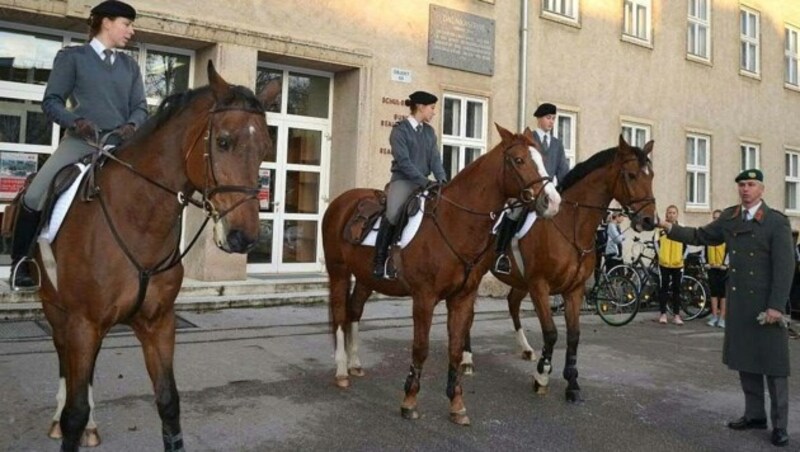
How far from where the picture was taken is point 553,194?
4.80m

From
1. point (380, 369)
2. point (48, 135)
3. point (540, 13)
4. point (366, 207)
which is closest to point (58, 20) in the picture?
point (48, 135)

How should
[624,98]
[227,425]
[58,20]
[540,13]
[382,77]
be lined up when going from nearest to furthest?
1. [227,425]
2. [58,20]
3. [382,77]
4. [540,13]
5. [624,98]

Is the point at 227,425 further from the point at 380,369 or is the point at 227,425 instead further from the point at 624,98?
the point at 624,98

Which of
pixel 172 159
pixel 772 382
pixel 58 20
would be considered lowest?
pixel 772 382

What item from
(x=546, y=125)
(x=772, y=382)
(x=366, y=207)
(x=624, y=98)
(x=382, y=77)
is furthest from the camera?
(x=624, y=98)

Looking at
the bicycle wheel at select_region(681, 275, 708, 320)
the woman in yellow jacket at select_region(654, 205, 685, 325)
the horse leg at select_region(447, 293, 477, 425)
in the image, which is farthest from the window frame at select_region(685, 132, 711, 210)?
the horse leg at select_region(447, 293, 477, 425)

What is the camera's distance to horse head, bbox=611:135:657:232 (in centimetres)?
607

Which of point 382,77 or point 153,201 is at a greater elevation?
point 382,77

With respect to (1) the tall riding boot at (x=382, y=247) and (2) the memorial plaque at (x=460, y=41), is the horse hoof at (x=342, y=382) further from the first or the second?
(2) the memorial plaque at (x=460, y=41)

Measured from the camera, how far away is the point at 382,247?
5.71 m

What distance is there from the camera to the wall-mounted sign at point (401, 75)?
39.2 feet

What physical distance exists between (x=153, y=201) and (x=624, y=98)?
562 inches

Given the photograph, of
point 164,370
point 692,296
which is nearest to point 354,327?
point 164,370

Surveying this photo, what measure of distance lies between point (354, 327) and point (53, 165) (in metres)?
3.38
